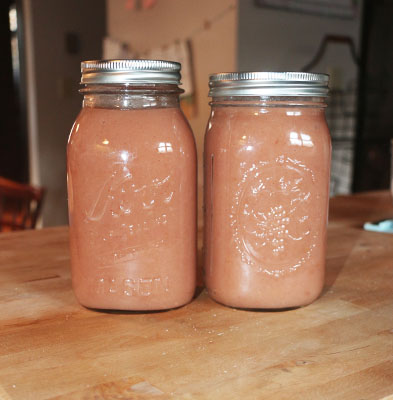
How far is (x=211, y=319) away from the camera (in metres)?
0.55

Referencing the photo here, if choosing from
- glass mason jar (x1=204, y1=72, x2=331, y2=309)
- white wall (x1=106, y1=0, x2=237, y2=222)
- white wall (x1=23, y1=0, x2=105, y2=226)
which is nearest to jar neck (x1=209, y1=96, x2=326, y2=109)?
glass mason jar (x1=204, y1=72, x2=331, y2=309)

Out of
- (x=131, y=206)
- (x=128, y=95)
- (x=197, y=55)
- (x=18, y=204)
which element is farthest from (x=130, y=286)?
(x=197, y=55)

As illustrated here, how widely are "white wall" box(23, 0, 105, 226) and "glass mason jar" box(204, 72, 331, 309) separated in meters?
3.30

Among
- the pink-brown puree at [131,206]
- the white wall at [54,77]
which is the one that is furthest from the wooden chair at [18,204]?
the white wall at [54,77]

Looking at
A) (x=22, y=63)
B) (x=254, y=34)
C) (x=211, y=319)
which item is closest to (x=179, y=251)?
(x=211, y=319)

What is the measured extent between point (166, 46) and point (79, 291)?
2.47 m

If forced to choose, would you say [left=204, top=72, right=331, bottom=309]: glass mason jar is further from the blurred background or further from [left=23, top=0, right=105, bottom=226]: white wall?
[left=23, top=0, right=105, bottom=226]: white wall

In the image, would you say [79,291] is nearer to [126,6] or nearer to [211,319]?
[211,319]

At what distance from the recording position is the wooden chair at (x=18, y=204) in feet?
5.87

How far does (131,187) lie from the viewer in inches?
21.0

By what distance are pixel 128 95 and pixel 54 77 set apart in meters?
3.34

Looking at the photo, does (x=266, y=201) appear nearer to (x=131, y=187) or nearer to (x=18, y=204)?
(x=131, y=187)

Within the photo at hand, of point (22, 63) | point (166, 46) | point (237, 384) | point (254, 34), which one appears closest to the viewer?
point (237, 384)

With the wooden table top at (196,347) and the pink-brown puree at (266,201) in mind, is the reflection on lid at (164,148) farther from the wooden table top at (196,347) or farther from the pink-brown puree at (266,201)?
the wooden table top at (196,347)
